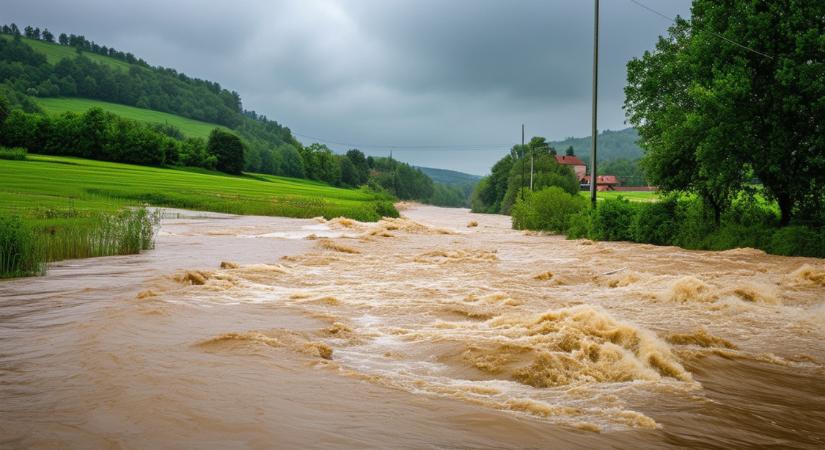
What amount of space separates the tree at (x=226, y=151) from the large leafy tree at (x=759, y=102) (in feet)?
319

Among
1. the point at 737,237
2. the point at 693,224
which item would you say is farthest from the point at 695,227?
the point at 737,237

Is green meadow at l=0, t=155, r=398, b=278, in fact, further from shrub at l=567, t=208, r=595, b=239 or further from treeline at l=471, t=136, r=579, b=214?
treeline at l=471, t=136, r=579, b=214

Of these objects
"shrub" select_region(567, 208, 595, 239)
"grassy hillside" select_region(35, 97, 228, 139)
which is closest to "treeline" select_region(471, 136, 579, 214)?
"shrub" select_region(567, 208, 595, 239)

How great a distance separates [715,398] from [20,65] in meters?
177

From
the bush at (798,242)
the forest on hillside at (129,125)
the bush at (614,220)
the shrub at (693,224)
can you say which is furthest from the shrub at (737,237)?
the forest on hillside at (129,125)

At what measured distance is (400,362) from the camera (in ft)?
25.5

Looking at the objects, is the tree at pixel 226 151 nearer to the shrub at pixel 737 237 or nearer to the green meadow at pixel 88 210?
the green meadow at pixel 88 210

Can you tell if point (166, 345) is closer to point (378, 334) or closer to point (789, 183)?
point (378, 334)

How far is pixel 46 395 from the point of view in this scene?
5.66 meters

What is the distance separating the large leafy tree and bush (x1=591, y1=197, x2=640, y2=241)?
18.4 ft

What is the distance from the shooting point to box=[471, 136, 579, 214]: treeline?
8375 cm

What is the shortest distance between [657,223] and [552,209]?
1220cm

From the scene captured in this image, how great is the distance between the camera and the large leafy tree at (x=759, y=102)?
23.0m

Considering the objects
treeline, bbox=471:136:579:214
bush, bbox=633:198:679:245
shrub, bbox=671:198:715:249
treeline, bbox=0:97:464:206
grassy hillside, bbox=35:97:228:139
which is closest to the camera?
shrub, bbox=671:198:715:249
